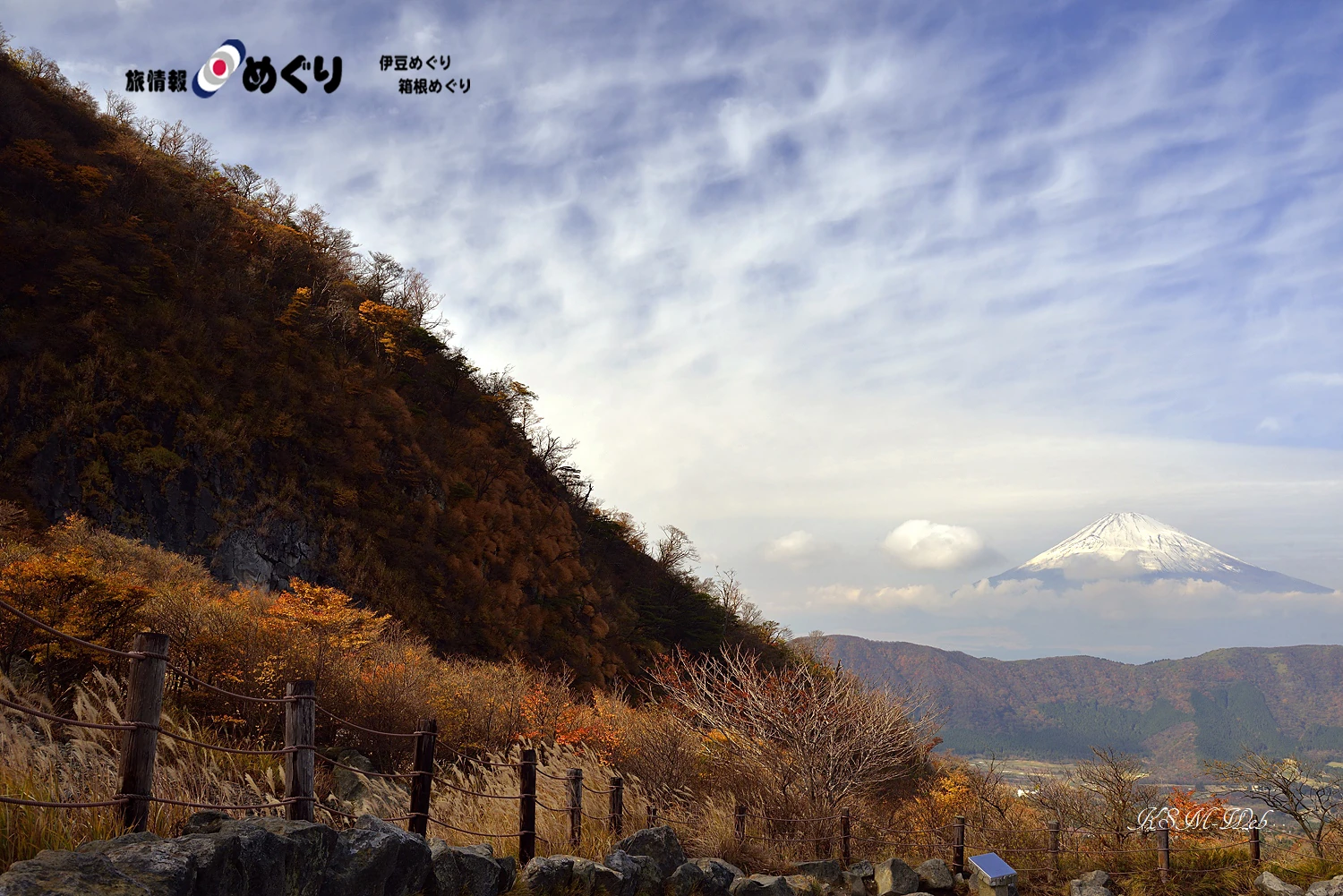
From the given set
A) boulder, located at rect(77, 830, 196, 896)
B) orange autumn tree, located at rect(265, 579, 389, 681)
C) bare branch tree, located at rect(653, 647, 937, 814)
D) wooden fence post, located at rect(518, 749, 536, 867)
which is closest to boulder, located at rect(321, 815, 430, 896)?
boulder, located at rect(77, 830, 196, 896)

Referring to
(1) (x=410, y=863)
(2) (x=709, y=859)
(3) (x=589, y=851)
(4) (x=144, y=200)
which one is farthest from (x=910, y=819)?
(4) (x=144, y=200)

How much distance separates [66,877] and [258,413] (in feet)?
79.7

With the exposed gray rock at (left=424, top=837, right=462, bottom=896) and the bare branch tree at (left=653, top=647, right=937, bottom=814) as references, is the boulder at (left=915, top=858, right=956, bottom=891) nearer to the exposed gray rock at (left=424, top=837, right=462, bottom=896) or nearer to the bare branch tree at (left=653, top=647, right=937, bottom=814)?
the bare branch tree at (left=653, top=647, right=937, bottom=814)

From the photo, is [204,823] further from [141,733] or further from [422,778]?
[422,778]

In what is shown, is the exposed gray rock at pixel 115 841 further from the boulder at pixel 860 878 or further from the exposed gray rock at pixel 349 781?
the boulder at pixel 860 878

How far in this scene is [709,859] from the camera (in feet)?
35.4

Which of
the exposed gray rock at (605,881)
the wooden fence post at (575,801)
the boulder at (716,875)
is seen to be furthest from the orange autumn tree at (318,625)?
the boulder at (716,875)

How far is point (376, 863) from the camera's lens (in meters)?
6.24

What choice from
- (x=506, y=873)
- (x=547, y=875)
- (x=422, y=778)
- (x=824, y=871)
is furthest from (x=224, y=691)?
(x=824, y=871)

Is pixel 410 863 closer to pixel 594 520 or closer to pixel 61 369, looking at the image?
pixel 61 369

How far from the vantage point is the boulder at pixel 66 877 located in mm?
3934

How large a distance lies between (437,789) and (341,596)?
28.7ft

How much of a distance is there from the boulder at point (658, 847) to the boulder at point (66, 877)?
6.26 meters

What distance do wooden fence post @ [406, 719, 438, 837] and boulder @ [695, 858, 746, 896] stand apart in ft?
12.7
